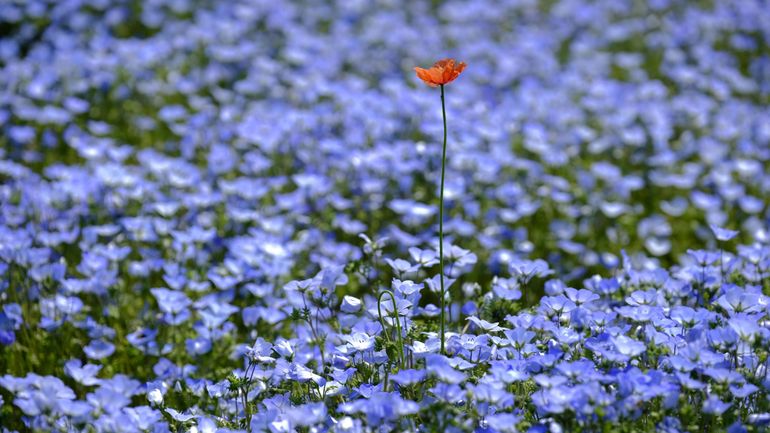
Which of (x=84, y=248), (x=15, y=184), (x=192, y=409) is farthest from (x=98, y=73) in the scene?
(x=192, y=409)

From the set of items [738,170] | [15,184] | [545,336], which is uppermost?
[545,336]

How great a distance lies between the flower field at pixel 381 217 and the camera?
233 centimetres

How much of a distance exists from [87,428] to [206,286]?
3.26 ft

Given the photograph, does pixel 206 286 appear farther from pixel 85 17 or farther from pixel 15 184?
pixel 85 17

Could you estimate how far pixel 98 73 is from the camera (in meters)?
5.47

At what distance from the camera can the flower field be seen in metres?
2.33

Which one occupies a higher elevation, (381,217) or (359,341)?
(359,341)

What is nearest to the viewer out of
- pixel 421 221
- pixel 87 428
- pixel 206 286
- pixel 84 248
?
pixel 87 428

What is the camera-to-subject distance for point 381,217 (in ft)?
13.7

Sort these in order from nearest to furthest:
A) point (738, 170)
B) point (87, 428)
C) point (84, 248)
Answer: point (87, 428) < point (84, 248) < point (738, 170)

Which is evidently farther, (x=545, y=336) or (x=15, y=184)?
(x=15, y=184)

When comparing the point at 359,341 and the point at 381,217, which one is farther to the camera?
the point at 381,217

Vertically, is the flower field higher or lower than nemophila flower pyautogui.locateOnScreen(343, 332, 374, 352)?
lower

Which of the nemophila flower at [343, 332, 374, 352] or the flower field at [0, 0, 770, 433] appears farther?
the nemophila flower at [343, 332, 374, 352]
